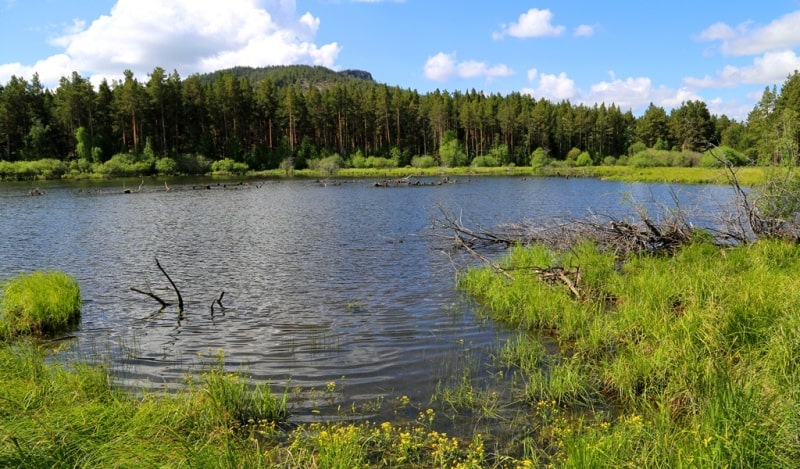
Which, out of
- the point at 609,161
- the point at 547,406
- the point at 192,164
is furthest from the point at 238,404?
the point at 609,161

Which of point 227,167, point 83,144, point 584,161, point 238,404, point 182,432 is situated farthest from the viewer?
point 584,161

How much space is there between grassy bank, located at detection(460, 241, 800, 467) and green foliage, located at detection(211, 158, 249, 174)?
3882 inches

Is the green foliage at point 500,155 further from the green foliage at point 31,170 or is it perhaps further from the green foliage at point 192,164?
the green foliage at point 31,170

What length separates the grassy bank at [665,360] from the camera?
5.32 meters

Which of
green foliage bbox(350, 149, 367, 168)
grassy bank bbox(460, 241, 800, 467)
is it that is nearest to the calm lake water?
grassy bank bbox(460, 241, 800, 467)

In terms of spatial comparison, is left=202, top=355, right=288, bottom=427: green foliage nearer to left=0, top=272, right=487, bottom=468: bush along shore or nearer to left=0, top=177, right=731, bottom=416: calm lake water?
left=0, top=272, right=487, bottom=468: bush along shore

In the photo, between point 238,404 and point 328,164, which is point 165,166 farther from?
point 238,404

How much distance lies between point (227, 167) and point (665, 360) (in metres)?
105

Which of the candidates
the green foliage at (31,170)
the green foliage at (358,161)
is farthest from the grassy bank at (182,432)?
the green foliage at (358,161)

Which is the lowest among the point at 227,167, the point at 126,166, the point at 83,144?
the point at 227,167

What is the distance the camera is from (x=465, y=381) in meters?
9.39

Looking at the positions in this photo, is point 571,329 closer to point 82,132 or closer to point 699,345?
point 699,345

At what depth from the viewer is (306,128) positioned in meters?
126

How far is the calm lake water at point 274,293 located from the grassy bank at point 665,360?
5.71 feet
